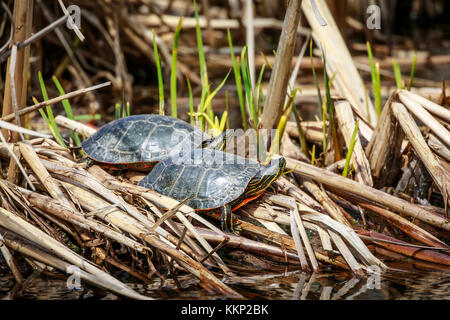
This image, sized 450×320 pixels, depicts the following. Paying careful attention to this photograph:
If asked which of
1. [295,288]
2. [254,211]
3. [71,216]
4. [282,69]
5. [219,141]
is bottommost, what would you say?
[295,288]

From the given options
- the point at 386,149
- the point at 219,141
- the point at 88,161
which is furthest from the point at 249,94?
the point at 88,161

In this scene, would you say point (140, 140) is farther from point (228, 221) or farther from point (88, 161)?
point (228, 221)

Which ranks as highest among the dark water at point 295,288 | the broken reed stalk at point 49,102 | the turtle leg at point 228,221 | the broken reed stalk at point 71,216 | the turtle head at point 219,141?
the broken reed stalk at point 49,102

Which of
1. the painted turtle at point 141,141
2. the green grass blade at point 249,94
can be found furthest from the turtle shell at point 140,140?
the green grass blade at point 249,94

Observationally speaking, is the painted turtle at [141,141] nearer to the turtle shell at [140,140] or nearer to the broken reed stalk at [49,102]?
the turtle shell at [140,140]

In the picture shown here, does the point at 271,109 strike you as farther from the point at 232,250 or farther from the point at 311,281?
the point at 311,281

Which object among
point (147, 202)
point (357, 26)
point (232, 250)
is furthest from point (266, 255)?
point (357, 26)
